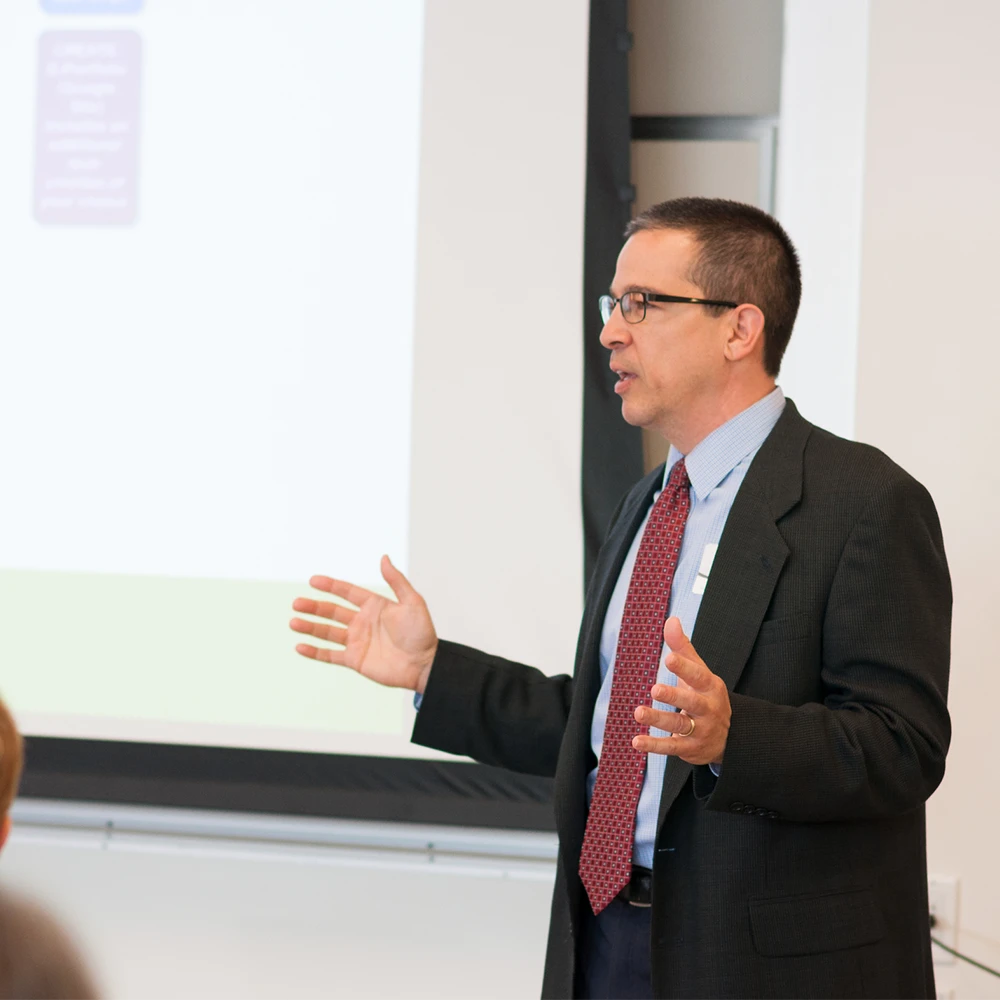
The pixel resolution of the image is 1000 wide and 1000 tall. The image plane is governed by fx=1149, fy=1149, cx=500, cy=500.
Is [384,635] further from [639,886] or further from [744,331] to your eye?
[744,331]

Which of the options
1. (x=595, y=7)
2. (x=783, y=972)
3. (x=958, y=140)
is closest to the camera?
(x=783, y=972)

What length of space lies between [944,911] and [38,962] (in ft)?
6.55

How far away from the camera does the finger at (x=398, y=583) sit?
66.7 inches

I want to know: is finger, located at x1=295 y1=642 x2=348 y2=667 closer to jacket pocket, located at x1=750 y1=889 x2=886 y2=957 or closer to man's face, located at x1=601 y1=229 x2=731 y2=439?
man's face, located at x1=601 y1=229 x2=731 y2=439

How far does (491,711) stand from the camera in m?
1.76

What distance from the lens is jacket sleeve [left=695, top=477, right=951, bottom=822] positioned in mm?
1292

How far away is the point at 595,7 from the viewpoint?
2355 mm

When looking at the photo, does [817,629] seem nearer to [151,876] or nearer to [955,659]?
[955,659]

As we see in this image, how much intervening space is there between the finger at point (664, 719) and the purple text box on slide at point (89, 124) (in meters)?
1.88

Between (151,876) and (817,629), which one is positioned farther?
(151,876)

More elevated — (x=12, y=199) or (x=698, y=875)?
(x=12, y=199)

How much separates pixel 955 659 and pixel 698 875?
3.28ft

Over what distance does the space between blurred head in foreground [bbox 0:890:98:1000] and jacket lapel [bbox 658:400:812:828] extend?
910 millimetres

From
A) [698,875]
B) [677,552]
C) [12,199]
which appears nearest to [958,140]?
[677,552]
